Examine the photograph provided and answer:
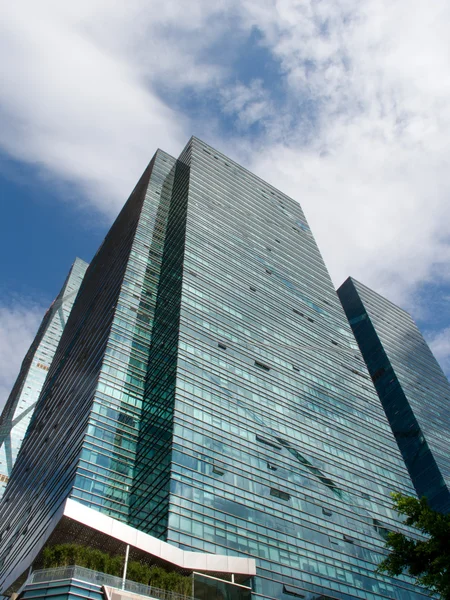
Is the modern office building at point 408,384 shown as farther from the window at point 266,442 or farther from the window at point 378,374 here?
the window at point 266,442

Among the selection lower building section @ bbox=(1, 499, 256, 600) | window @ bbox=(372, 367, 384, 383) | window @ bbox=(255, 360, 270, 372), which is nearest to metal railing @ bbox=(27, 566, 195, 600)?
lower building section @ bbox=(1, 499, 256, 600)

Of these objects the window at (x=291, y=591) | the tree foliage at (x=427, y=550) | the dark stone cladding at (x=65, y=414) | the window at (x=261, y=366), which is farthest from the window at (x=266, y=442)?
the tree foliage at (x=427, y=550)

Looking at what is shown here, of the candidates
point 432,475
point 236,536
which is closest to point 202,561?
point 236,536

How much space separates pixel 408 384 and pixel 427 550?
10386cm

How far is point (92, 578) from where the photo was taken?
30.5 meters

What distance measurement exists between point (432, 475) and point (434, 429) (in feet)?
43.7

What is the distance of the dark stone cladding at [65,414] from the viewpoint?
50900mm

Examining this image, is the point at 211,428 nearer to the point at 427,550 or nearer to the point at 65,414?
the point at 65,414

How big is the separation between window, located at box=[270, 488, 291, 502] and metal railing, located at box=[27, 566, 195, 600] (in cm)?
1998

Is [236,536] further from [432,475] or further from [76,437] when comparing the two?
[432,475]

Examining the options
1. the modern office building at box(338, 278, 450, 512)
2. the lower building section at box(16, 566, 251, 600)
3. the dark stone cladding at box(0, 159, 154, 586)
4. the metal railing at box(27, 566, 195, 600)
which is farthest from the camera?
the modern office building at box(338, 278, 450, 512)

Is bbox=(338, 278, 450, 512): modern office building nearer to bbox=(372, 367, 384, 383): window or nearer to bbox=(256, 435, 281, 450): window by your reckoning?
bbox=(372, 367, 384, 383): window

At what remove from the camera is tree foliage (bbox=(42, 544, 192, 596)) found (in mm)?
31922

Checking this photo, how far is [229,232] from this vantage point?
88.6 m
